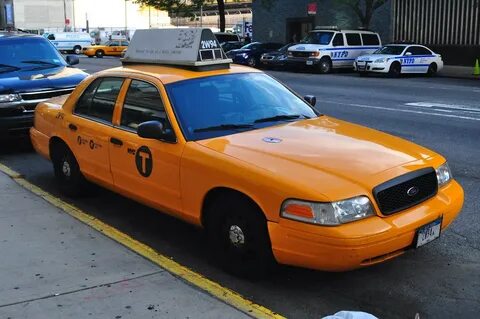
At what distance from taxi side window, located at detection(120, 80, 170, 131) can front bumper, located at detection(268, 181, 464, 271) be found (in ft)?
5.10

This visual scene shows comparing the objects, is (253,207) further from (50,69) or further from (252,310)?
(50,69)

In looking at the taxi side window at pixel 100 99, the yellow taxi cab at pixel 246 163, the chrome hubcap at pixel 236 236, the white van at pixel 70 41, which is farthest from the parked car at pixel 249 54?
the white van at pixel 70 41

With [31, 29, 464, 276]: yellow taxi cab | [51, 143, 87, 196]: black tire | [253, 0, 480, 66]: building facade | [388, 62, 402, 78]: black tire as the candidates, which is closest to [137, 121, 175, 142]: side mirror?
[31, 29, 464, 276]: yellow taxi cab

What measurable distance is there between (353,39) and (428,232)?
84.0 ft

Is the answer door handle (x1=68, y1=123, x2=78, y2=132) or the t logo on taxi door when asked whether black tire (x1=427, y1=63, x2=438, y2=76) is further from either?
the t logo on taxi door

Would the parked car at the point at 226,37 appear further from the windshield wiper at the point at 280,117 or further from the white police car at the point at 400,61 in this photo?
the windshield wiper at the point at 280,117

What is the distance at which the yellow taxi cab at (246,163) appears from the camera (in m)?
3.80

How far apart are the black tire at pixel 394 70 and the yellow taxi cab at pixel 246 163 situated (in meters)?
19.8

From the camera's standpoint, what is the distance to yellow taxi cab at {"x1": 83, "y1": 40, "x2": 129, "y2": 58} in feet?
163

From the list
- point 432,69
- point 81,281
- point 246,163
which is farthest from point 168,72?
point 432,69

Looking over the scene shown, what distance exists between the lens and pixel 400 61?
24.8m

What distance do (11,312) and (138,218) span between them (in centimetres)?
227

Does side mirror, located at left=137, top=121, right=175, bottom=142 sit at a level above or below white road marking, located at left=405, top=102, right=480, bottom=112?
above

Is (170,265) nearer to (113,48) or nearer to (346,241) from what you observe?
(346,241)
